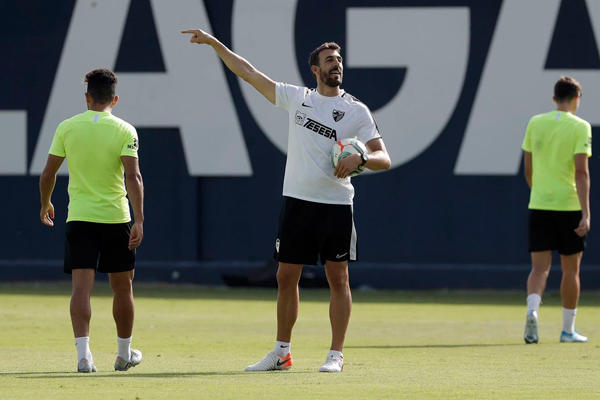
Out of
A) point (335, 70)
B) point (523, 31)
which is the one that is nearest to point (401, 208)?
point (523, 31)

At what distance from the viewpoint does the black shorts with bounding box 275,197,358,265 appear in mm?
8641

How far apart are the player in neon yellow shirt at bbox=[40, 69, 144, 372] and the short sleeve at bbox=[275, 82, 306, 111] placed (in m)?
1.01

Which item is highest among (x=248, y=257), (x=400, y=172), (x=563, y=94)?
(x=563, y=94)

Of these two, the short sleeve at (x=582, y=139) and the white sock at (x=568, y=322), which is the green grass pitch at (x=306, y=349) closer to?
the white sock at (x=568, y=322)

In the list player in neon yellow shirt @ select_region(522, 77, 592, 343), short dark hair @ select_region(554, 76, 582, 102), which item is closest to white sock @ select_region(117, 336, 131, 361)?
player in neon yellow shirt @ select_region(522, 77, 592, 343)

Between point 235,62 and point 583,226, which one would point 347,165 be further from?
point 583,226

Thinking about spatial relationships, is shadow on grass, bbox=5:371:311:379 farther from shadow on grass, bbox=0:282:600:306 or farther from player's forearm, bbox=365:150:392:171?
shadow on grass, bbox=0:282:600:306

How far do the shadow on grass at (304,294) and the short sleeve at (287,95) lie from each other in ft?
25.0

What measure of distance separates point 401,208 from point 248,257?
91.3 inches

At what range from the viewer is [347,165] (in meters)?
8.21

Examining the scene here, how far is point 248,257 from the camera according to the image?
18672mm

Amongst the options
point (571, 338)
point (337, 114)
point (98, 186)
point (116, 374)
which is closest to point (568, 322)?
point (571, 338)

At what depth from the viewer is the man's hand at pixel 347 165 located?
8.20 metres

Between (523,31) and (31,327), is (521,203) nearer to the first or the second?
(523,31)
